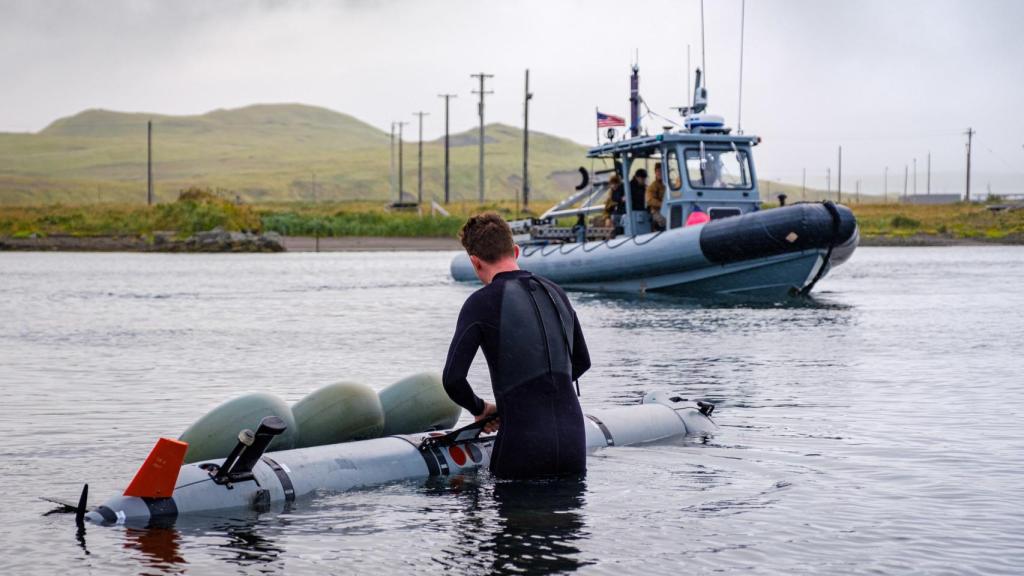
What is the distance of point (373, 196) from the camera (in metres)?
176

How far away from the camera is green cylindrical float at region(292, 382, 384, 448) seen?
8102 millimetres

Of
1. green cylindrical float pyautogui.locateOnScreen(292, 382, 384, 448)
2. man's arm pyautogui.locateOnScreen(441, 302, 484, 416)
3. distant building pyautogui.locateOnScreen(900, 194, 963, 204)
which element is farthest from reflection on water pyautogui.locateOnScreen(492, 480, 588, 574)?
distant building pyautogui.locateOnScreen(900, 194, 963, 204)

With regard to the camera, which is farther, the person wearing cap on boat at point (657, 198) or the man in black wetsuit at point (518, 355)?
the person wearing cap on boat at point (657, 198)

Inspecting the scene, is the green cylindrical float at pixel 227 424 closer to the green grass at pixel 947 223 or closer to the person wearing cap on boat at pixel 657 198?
the person wearing cap on boat at pixel 657 198

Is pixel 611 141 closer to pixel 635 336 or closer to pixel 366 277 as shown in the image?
pixel 635 336

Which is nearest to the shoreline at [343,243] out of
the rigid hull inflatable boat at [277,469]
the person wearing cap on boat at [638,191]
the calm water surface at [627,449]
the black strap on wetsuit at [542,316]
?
the person wearing cap on boat at [638,191]

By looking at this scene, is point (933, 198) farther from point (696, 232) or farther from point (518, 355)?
point (518, 355)

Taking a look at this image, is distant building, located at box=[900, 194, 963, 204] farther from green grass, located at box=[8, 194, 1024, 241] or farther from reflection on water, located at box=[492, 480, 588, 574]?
reflection on water, located at box=[492, 480, 588, 574]

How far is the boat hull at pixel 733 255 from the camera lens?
22453mm

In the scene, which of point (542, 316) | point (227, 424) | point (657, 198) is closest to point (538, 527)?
point (542, 316)

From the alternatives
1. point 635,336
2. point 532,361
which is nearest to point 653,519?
point 532,361

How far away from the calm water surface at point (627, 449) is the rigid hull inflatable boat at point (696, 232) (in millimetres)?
780

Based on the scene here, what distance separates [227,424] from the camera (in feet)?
25.3

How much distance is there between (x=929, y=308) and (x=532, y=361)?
1818cm
